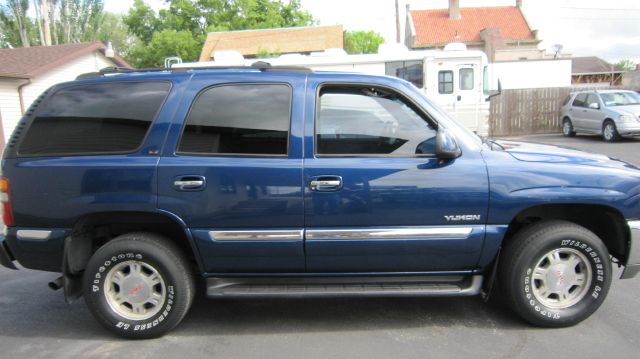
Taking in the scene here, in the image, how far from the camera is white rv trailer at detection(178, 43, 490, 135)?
1377 centimetres

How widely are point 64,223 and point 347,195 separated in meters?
2.06

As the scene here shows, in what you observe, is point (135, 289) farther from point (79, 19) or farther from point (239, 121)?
point (79, 19)

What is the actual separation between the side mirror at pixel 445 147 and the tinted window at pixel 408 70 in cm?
1099

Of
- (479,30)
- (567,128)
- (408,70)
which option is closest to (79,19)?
(479,30)

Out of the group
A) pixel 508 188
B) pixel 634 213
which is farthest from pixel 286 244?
pixel 634 213

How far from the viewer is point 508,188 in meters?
3.39

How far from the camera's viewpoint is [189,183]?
3385mm

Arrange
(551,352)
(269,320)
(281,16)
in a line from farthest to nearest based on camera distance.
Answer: (281,16)
(269,320)
(551,352)

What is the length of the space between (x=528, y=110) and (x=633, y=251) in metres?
17.5

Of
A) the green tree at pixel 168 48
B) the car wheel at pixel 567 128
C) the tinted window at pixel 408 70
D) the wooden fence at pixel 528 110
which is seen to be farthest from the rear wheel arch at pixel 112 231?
the green tree at pixel 168 48

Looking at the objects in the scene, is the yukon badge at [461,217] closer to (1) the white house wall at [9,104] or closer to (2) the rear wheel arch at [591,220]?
(2) the rear wheel arch at [591,220]

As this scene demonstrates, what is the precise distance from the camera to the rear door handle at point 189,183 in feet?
11.1

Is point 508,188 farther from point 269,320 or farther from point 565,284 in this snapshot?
point 269,320

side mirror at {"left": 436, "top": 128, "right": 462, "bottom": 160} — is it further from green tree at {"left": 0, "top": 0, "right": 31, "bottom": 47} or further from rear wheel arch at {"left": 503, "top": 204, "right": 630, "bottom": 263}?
green tree at {"left": 0, "top": 0, "right": 31, "bottom": 47}
